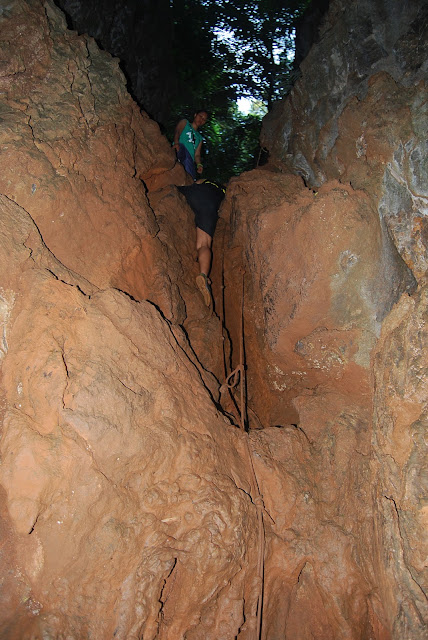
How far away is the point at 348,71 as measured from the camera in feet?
13.4

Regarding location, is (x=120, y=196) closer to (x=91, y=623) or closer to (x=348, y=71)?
(x=348, y=71)

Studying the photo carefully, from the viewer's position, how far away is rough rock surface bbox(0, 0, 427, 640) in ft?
6.86

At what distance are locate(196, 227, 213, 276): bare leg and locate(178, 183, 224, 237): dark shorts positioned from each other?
0.20ft

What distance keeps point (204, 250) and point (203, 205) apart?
58 cm

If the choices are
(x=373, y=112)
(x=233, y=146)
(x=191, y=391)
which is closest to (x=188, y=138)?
(x=373, y=112)

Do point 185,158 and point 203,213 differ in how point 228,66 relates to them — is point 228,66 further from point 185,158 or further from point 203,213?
point 203,213

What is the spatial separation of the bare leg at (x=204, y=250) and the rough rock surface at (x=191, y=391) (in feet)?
2.26

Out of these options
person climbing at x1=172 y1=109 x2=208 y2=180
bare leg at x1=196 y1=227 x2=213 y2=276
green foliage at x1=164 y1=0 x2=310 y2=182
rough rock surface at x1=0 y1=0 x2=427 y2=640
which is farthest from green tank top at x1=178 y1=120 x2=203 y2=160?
green foliage at x1=164 y1=0 x2=310 y2=182

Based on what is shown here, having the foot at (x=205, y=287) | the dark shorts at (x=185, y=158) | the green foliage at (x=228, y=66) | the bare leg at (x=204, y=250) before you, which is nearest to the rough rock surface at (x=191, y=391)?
the foot at (x=205, y=287)

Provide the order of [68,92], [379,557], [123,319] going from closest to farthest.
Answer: [379,557] < [123,319] < [68,92]

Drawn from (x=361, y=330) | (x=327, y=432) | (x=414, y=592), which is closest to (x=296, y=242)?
(x=361, y=330)

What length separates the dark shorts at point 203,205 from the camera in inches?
194

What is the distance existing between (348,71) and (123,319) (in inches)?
135

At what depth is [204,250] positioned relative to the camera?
4.80 m
